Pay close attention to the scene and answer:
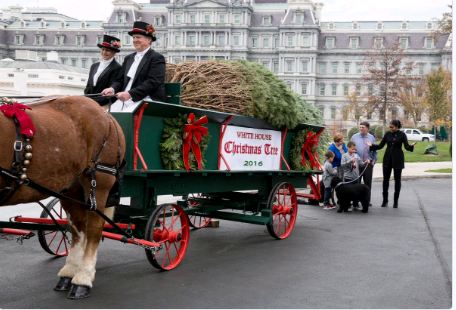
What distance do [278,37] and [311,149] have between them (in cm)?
8437

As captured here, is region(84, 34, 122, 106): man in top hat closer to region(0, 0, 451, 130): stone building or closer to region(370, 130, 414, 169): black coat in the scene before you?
region(370, 130, 414, 169): black coat

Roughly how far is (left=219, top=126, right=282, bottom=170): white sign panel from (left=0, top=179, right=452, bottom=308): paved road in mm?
1033

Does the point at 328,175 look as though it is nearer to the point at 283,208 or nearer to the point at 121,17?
the point at 283,208

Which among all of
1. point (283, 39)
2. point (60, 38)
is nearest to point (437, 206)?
point (283, 39)

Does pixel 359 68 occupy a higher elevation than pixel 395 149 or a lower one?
higher

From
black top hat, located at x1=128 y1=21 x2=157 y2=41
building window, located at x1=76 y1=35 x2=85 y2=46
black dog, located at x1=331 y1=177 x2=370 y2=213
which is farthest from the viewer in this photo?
building window, located at x1=76 y1=35 x2=85 y2=46

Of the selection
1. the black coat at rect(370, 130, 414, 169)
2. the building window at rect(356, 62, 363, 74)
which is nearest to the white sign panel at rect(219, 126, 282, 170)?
the black coat at rect(370, 130, 414, 169)

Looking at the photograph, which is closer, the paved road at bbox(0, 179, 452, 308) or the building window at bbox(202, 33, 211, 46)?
the paved road at bbox(0, 179, 452, 308)

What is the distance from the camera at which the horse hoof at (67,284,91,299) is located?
498 centimetres

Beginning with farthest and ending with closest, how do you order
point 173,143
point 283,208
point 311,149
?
point 311,149 < point 283,208 < point 173,143

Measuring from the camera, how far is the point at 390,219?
34.1 feet

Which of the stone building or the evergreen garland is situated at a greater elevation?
the stone building

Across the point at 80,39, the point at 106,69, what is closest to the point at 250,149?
the point at 106,69

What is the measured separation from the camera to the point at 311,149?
8812 mm
